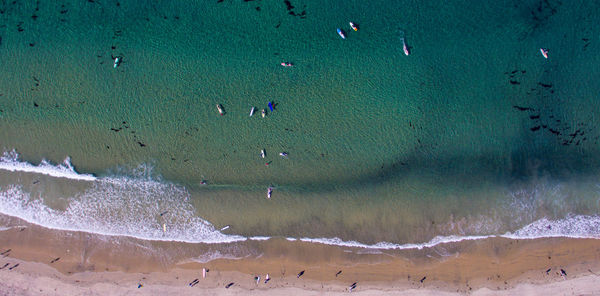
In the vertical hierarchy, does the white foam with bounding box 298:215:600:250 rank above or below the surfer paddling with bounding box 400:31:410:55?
below

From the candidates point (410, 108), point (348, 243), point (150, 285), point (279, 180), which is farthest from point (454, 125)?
point (150, 285)

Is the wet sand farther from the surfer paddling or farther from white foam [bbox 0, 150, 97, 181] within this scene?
the surfer paddling

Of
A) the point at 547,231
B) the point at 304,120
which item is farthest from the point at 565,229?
the point at 304,120

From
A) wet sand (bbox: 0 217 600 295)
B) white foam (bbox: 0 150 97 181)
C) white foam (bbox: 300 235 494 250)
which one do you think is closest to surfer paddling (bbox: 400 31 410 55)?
white foam (bbox: 300 235 494 250)

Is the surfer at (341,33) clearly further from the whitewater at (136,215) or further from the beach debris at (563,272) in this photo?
the beach debris at (563,272)

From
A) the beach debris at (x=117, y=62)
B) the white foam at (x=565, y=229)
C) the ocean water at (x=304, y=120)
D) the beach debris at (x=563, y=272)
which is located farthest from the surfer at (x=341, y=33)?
the beach debris at (x=563, y=272)
